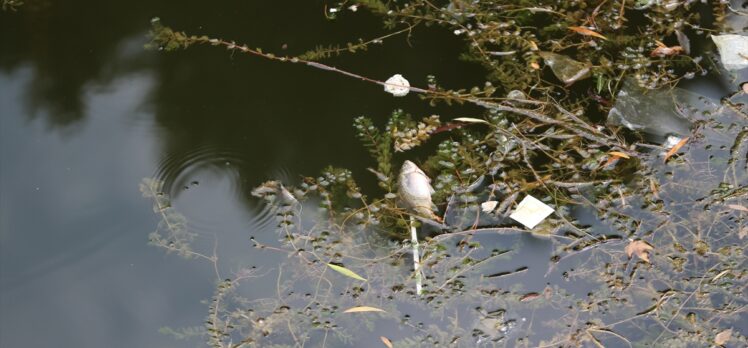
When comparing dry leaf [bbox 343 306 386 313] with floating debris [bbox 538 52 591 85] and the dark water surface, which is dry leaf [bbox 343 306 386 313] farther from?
floating debris [bbox 538 52 591 85]

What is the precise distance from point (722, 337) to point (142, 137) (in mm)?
2364

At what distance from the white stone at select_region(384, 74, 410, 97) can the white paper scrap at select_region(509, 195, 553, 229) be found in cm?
70

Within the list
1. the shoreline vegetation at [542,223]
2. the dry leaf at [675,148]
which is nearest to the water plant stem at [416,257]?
the shoreline vegetation at [542,223]

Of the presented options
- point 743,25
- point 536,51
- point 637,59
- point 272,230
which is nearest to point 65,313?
point 272,230

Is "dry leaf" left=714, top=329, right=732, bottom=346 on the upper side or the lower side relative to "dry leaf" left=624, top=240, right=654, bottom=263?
lower

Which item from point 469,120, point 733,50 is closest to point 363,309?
point 469,120

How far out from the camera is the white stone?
9.24 ft

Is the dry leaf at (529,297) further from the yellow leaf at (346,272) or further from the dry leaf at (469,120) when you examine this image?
the dry leaf at (469,120)

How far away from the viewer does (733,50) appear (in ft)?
9.41

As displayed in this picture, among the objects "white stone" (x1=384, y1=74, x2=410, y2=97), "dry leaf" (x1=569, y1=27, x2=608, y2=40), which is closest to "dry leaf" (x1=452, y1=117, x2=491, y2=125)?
"white stone" (x1=384, y1=74, x2=410, y2=97)

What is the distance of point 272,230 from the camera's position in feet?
8.35

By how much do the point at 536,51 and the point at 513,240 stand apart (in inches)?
35.0

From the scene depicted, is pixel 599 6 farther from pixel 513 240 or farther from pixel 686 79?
pixel 513 240

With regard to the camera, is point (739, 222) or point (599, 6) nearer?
point (739, 222)
